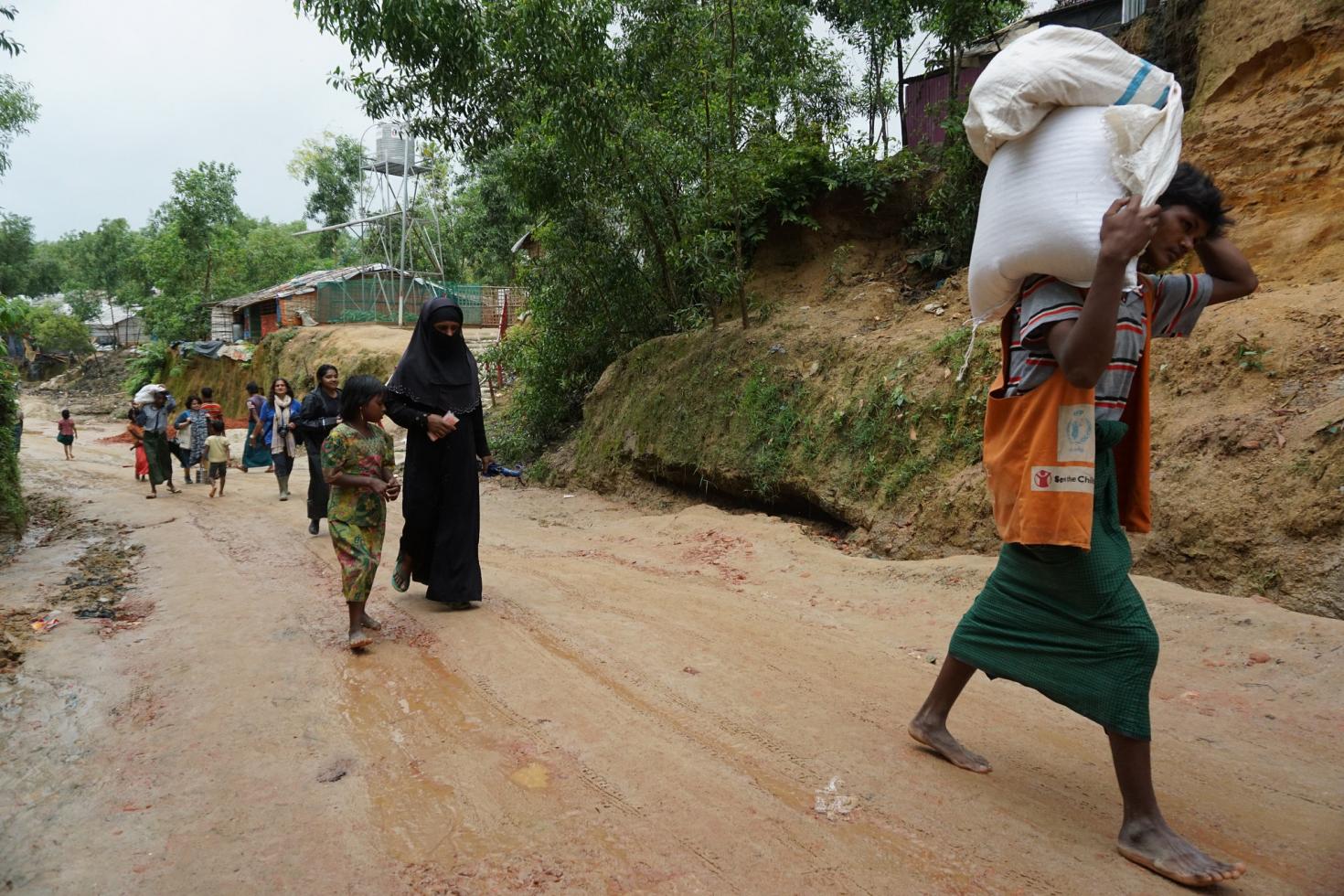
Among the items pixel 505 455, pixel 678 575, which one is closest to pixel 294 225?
pixel 505 455

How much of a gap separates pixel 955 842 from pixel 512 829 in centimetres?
132

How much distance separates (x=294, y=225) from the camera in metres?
62.7

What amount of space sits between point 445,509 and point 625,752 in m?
2.62

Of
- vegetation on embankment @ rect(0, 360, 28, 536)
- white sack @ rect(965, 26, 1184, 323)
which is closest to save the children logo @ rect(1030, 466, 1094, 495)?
white sack @ rect(965, 26, 1184, 323)

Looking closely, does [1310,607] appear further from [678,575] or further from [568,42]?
[568,42]

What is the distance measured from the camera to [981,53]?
1378 centimetres

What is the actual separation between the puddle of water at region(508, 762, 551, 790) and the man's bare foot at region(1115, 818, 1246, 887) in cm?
177

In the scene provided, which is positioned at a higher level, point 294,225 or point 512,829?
point 294,225

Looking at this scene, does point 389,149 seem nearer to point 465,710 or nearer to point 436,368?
point 436,368

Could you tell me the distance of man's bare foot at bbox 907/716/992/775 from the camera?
2.84 meters

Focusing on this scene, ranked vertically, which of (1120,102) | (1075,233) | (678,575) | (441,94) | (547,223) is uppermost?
(441,94)

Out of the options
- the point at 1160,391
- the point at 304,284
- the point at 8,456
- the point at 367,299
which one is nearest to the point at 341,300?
the point at 367,299

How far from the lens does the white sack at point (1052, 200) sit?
2.26m

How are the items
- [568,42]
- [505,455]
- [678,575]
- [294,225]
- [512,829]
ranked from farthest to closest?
[294,225] < [505,455] < [568,42] < [678,575] < [512,829]
